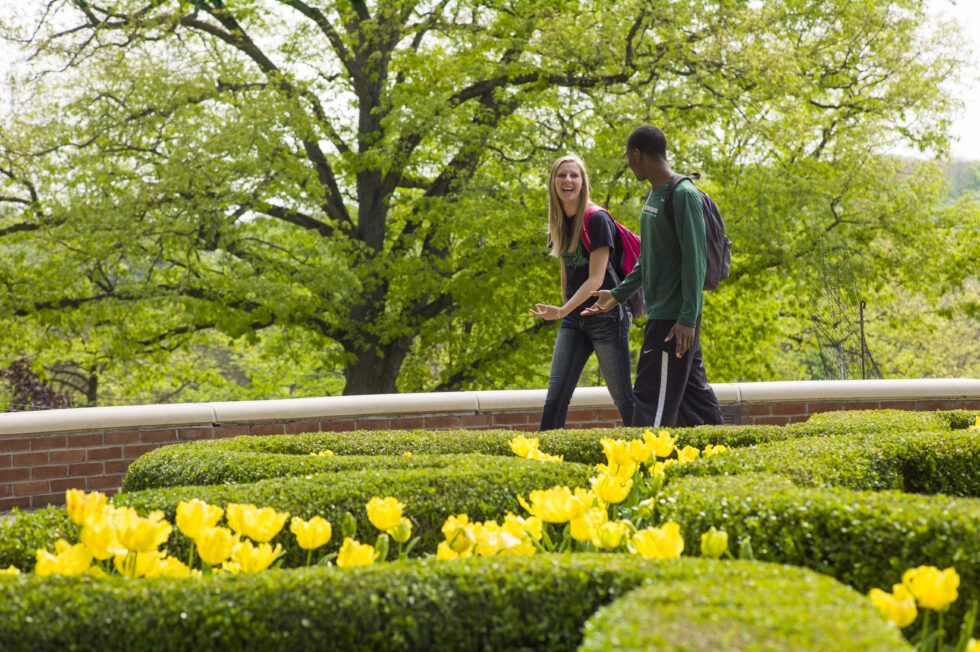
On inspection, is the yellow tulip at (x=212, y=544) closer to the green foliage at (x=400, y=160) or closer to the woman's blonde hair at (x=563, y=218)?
the woman's blonde hair at (x=563, y=218)

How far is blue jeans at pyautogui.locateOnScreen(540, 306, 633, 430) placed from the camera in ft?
15.3

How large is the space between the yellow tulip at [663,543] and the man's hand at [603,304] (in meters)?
2.92

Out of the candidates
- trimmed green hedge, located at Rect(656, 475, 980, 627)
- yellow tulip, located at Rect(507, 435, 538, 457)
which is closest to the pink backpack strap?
yellow tulip, located at Rect(507, 435, 538, 457)

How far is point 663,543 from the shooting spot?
5.44 ft

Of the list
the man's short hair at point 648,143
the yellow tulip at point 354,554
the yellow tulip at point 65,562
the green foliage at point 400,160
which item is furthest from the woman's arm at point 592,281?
the green foliage at point 400,160

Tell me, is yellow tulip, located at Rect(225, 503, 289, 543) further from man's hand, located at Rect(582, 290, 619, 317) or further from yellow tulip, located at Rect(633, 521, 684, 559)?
man's hand, located at Rect(582, 290, 619, 317)

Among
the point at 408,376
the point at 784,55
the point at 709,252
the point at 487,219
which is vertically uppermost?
the point at 784,55

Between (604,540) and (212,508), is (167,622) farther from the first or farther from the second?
(604,540)

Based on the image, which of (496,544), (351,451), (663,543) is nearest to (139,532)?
(496,544)

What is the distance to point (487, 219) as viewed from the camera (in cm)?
1047

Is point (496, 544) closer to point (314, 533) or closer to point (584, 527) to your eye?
point (584, 527)

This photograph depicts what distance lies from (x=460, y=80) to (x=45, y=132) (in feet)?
18.3

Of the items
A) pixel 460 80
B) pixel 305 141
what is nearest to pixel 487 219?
pixel 460 80

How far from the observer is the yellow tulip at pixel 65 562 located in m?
1.73
